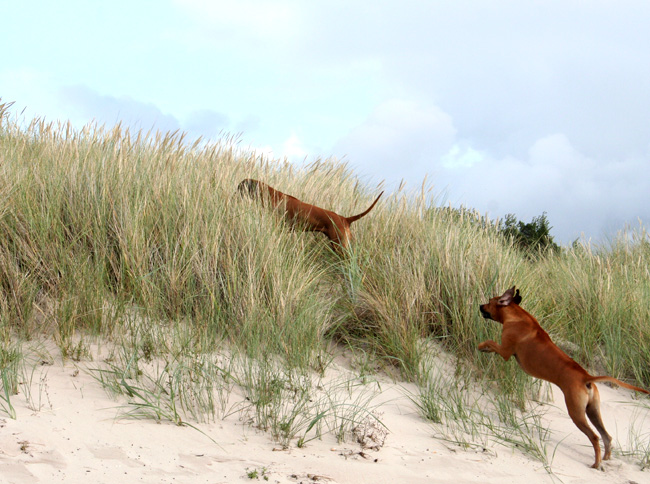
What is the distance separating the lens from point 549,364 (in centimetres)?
367

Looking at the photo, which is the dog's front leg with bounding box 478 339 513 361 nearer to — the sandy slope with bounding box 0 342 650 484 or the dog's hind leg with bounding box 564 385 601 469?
the dog's hind leg with bounding box 564 385 601 469

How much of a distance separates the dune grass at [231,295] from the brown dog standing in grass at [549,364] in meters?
0.76

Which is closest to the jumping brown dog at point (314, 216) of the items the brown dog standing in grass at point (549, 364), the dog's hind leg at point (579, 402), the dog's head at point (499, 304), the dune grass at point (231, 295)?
the dune grass at point (231, 295)

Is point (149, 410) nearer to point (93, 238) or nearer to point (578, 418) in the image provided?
point (93, 238)

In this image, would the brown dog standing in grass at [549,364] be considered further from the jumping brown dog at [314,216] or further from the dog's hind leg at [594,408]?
the jumping brown dog at [314,216]

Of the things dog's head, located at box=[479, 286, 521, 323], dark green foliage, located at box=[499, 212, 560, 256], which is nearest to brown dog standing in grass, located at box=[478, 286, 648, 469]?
dog's head, located at box=[479, 286, 521, 323]

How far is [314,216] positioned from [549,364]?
283 centimetres

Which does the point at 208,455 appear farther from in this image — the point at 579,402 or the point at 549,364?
the point at 579,402

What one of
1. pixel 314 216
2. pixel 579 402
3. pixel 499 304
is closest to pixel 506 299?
pixel 499 304

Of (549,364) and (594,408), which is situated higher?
(549,364)

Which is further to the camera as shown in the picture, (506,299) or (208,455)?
(506,299)

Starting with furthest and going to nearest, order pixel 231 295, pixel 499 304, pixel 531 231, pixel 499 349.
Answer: pixel 531 231
pixel 231 295
pixel 499 304
pixel 499 349

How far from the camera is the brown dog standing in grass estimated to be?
3.59 meters

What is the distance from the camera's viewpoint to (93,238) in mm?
5031
